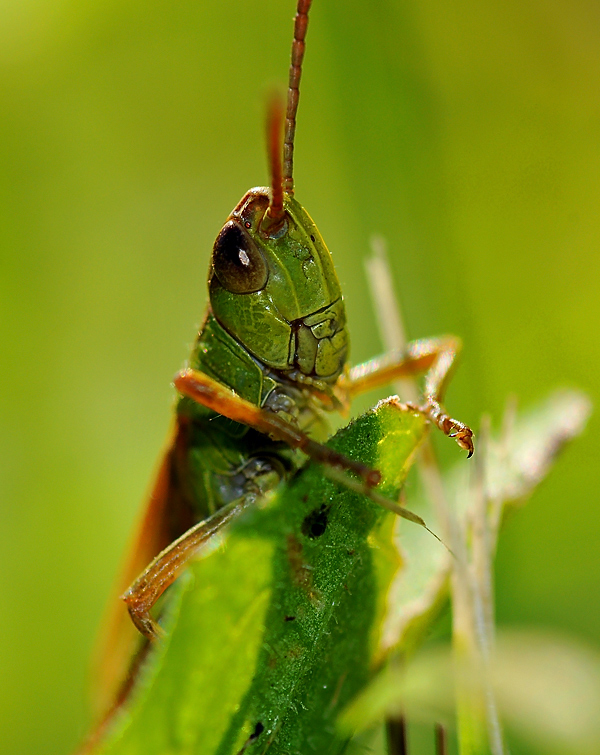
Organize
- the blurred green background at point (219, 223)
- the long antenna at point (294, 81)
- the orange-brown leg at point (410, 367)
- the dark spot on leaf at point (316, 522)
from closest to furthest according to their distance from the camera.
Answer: the dark spot on leaf at point (316, 522), the long antenna at point (294, 81), the orange-brown leg at point (410, 367), the blurred green background at point (219, 223)

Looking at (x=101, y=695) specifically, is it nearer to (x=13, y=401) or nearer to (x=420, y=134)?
(x=13, y=401)

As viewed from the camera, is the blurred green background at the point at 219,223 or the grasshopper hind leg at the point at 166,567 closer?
the grasshopper hind leg at the point at 166,567

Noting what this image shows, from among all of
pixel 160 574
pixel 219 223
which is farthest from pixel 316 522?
pixel 219 223

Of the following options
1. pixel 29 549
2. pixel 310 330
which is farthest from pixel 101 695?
pixel 310 330

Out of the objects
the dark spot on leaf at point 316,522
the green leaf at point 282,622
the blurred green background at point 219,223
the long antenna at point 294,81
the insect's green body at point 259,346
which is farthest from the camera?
the blurred green background at point 219,223

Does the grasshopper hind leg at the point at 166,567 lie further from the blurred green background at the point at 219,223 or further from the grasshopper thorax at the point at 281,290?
the blurred green background at the point at 219,223

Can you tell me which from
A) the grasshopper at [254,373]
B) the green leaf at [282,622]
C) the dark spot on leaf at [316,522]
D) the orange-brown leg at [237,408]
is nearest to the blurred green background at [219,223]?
the grasshopper at [254,373]

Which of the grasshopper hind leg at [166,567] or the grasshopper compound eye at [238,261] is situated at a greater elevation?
the grasshopper compound eye at [238,261]

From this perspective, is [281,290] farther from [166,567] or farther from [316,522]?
[316,522]
